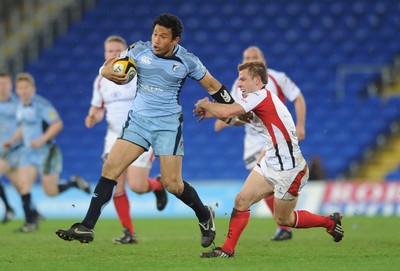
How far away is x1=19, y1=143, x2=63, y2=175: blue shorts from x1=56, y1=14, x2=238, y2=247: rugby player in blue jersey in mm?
5080

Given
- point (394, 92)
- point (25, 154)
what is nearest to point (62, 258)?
point (25, 154)

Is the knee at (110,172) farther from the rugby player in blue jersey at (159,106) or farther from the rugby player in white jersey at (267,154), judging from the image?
the rugby player in white jersey at (267,154)

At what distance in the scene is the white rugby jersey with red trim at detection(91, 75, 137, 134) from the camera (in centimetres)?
1064

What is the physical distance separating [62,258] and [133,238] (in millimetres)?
1934

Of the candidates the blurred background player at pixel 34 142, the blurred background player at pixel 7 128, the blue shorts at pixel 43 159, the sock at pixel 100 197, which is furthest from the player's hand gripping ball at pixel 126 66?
the blurred background player at pixel 7 128

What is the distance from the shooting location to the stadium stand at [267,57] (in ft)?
65.4

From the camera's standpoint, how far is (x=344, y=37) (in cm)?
2133

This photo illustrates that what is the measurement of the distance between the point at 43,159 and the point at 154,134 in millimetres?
5345

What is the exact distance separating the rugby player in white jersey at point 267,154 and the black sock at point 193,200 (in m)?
0.52

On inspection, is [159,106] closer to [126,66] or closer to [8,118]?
[126,66]

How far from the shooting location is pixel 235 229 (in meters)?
8.50

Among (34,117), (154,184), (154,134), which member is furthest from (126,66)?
(34,117)

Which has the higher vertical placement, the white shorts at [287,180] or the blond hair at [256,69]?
the blond hair at [256,69]

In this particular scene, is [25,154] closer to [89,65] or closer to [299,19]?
[89,65]
